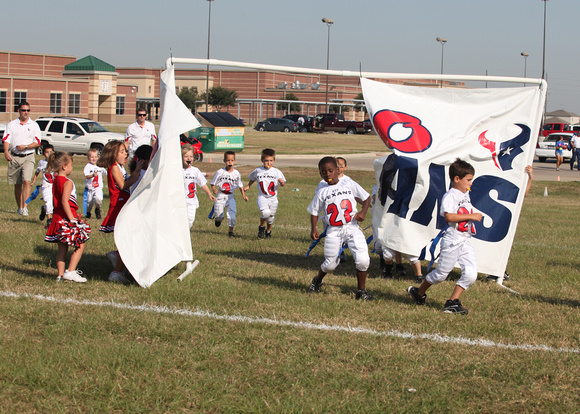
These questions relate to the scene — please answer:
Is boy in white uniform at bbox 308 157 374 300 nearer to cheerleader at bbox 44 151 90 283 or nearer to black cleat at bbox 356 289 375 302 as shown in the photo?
black cleat at bbox 356 289 375 302

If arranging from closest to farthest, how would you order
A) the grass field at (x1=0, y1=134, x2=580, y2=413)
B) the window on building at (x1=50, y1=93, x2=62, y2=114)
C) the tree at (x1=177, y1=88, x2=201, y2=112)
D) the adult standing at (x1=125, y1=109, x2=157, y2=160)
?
the grass field at (x1=0, y1=134, x2=580, y2=413), the adult standing at (x1=125, y1=109, x2=157, y2=160), the window on building at (x1=50, y1=93, x2=62, y2=114), the tree at (x1=177, y1=88, x2=201, y2=112)

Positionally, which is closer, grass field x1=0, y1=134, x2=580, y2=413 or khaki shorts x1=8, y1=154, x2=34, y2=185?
grass field x1=0, y1=134, x2=580, y2=413

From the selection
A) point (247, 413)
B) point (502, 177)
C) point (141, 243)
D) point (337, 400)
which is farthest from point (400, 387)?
point (502, 177)

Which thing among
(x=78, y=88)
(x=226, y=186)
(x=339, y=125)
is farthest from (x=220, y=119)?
(x=78, y=88)

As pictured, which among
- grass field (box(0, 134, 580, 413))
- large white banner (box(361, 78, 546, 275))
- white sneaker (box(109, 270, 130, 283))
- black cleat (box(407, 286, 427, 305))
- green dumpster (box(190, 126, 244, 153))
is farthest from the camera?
green dumpster (box(190, 126, 244, 153))

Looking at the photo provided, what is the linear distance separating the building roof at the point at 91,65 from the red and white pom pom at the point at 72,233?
6164cm

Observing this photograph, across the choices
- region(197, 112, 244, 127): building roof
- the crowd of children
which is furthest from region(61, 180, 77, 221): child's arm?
region(197, 112, 244, 127): building roof

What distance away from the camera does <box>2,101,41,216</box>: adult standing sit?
40.6 ft

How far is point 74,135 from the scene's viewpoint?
100 feet

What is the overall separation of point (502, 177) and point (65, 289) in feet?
17.4

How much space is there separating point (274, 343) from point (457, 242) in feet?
7.77

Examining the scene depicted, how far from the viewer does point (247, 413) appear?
14.1 feet

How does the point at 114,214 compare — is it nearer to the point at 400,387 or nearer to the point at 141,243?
the point at 141,243

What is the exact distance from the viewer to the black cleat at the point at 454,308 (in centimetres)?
662
